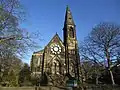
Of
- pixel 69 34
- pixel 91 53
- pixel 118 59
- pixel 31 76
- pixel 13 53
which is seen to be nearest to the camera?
pixel 13 53

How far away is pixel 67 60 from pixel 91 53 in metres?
19.3

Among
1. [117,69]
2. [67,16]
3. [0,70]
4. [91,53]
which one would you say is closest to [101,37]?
[91,53]

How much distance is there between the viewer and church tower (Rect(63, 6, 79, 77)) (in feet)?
177

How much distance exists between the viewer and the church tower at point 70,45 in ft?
177

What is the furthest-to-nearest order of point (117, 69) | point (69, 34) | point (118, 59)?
1. point (69, 34)
2. point (117, 69)
3. point (118, 59)

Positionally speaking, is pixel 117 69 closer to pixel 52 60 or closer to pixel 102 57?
pixel 102 57

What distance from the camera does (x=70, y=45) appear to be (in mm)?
56688

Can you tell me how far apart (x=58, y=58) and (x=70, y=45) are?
5509mm

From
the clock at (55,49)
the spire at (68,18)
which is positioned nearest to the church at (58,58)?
the clock at (55,49)

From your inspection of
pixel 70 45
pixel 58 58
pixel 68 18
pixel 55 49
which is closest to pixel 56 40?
pixel 55 49

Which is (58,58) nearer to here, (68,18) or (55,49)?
(55,49)

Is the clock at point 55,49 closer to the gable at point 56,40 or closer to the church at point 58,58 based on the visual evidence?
the church at point 58,58

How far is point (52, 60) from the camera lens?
5466 centimetres

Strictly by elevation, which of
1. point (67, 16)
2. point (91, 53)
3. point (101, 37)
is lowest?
point (91, 53)
